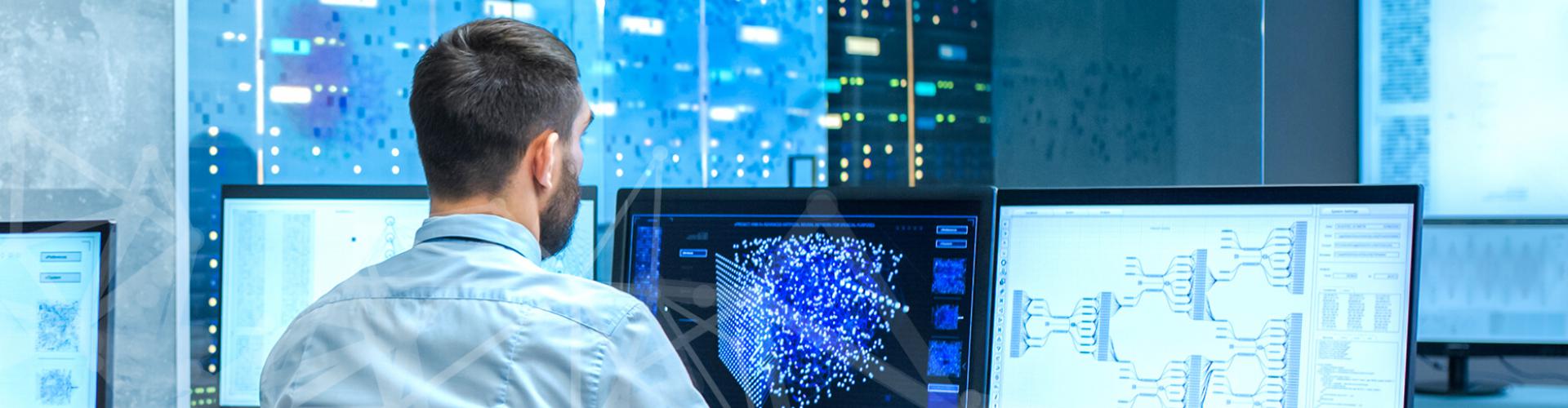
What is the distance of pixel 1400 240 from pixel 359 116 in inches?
79.9

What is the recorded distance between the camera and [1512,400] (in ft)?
5.49

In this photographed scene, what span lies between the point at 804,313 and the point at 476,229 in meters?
0.42

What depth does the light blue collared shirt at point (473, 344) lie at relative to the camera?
851 mm

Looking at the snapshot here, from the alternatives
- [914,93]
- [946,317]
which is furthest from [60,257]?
[914,93]

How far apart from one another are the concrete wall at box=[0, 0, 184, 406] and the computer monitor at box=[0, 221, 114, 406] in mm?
640

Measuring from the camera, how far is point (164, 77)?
2.23 meters

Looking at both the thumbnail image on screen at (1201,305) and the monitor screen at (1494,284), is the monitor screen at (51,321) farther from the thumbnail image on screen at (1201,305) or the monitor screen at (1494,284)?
the monitor screen at (1494,284)

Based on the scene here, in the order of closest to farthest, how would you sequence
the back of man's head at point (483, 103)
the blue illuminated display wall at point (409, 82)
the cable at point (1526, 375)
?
the back of man's head at point (483, 103), the cable at point (1526, 375), the blue illuminated display wall at point (409, 82)

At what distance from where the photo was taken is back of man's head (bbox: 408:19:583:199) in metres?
0.96

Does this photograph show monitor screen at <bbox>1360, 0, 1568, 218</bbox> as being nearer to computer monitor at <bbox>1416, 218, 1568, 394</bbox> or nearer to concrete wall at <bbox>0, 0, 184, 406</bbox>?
computer monitor at <bbox>1416, 218, 1568, 394</bbox>

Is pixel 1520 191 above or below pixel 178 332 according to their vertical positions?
above

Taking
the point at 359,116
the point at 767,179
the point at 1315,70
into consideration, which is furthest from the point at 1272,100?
the point at 359,116

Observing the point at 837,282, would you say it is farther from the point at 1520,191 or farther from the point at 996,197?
the point at 1520,191

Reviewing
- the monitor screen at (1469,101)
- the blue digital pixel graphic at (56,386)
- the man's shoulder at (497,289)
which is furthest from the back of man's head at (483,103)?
the monitor screen at (1469,101)
